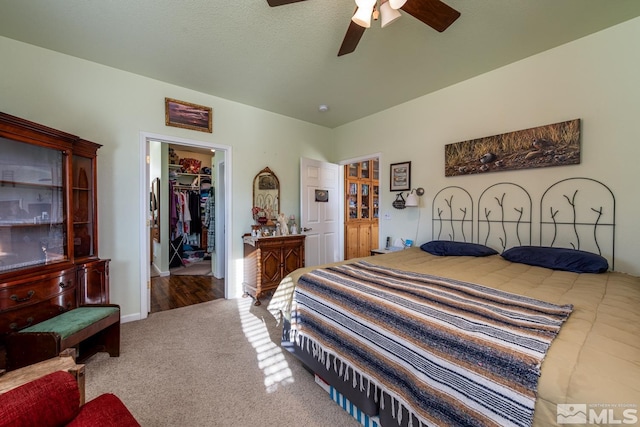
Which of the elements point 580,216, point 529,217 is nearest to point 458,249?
point 529,217

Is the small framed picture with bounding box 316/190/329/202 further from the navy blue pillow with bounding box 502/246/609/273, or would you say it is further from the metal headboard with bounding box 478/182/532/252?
the navy blue pillow with bounding box 502/246/609/273

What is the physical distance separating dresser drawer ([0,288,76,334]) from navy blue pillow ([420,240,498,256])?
11.5 feet

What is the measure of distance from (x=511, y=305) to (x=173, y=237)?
577cm

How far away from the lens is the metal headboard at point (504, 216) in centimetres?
265

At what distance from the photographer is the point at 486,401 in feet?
2.98

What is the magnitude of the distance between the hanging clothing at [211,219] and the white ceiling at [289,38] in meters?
2.38

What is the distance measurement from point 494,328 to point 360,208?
4826mm

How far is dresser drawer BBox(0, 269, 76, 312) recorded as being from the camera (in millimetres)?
1749

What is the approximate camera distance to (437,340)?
1092mm

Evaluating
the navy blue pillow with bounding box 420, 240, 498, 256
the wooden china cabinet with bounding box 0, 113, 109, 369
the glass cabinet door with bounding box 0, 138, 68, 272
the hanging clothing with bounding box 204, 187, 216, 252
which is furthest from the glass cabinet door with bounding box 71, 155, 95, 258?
the navy blue pillow with bounding box 420, 240, 498, 256

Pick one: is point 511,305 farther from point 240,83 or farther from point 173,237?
point 173,237

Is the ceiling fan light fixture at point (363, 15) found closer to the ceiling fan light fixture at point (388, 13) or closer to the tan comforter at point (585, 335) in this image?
the ceiling fan light fixture at point (388, 13)

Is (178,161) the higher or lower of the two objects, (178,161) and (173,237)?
the higher

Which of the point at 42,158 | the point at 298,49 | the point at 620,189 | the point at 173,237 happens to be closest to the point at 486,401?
the point at 620,189
